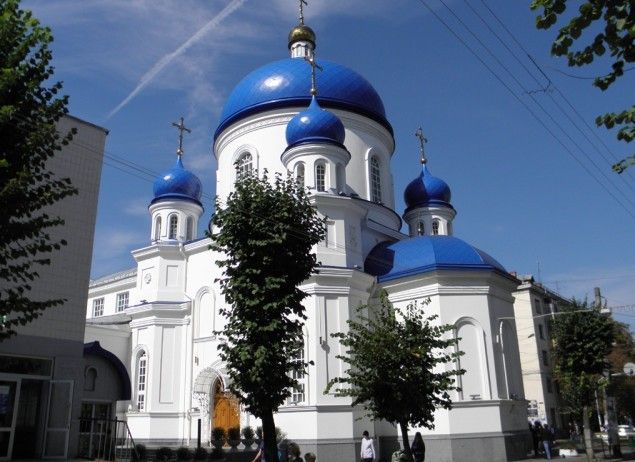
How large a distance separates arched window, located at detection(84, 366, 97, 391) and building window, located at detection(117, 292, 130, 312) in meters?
20.5

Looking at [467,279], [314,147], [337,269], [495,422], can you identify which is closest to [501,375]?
[495,422]

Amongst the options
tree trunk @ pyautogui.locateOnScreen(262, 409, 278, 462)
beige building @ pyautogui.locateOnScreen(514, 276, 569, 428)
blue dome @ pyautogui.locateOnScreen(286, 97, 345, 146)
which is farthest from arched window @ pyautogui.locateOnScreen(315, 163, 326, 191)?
beige building @ pyautogui.locateOnScreen(514, 276, 569, 428)

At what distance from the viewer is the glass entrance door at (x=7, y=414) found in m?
12.5

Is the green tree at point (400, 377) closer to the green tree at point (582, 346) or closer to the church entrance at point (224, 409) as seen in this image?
the green tree at point (582, 346)

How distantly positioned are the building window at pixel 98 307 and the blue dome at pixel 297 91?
15.5 meters

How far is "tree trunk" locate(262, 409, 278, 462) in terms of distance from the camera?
13469mm

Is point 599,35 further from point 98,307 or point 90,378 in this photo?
point 98,307

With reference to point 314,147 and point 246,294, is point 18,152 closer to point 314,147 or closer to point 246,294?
point 246,294

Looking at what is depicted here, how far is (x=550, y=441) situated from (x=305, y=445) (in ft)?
29.6

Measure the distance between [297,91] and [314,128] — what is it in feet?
12.6

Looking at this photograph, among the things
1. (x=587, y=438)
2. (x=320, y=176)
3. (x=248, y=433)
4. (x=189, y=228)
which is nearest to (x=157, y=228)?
(x=189, y=228)

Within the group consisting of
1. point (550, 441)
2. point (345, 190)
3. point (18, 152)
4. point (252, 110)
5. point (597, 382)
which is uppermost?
point (252, 110)

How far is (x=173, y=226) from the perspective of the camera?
98.1ft

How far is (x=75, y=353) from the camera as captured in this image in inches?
541
